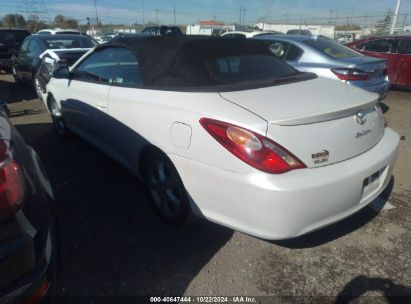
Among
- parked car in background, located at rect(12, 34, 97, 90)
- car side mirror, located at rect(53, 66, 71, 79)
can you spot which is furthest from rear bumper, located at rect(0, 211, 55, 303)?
parked car in background, located at rect(12, 34, 97, 90)

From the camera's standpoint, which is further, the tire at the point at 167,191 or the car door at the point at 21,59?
the car door at the point at 21,59

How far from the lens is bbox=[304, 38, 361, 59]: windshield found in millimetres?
6305

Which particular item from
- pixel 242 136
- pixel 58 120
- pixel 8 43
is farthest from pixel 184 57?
pixel 8 43

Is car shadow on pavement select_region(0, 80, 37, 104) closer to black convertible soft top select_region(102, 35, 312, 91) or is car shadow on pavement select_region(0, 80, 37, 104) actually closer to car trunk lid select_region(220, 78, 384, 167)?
→ black convertible soft top select_region(102, 35, 312, 91)

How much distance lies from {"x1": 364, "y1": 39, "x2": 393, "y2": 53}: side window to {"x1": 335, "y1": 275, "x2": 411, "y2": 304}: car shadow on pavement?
8276 mm

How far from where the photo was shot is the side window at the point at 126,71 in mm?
3211

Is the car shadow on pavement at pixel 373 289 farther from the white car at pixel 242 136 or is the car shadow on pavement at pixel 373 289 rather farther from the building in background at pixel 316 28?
the building in background at pixel 316 28

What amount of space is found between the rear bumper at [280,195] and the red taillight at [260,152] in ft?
0.15

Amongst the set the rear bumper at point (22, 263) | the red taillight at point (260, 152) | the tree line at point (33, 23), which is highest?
the red taillight at point (260, 152)

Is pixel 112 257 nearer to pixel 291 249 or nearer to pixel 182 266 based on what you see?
pixel 182 266

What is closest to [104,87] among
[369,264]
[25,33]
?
[369,264]

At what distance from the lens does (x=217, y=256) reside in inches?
104

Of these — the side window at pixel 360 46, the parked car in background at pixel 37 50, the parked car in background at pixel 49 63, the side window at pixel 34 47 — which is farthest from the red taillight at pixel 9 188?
the side window at pixel 360 46

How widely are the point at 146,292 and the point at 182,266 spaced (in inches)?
13.0
